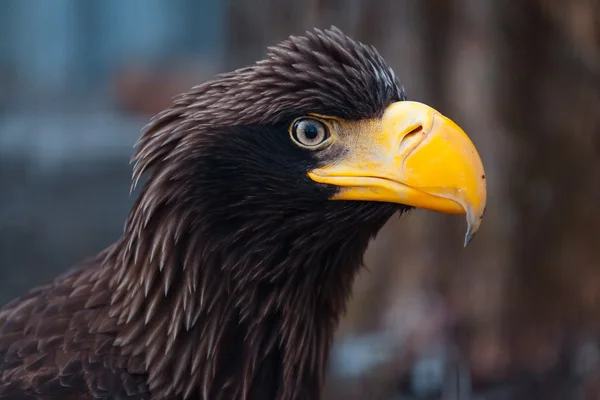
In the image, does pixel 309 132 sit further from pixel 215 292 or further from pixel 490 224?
pixel 490 224

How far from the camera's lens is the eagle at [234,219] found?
7.97ft

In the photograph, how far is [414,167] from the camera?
233cm

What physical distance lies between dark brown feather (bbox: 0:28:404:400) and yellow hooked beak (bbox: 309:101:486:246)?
0.18ft

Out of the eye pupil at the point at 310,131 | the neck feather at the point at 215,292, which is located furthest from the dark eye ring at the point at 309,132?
the neck feather at the point at 215,292

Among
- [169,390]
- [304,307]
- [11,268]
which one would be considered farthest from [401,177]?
[11,268]

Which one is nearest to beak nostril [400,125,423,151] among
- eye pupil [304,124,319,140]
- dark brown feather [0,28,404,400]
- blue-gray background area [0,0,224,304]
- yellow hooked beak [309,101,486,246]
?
yellow hooked beak [309,101,486,246]

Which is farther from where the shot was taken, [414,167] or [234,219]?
[234,219]

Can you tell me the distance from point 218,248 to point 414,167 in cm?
58

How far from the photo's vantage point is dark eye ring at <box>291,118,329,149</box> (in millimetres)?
2447

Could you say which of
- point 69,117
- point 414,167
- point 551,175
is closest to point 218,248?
point 414,167

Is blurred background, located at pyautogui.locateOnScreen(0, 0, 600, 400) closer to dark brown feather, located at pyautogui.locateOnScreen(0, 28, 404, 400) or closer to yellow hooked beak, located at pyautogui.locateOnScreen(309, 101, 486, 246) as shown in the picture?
dark brown feather, located at pyautogui.locateOnScreen(0, 28, 404, 400)

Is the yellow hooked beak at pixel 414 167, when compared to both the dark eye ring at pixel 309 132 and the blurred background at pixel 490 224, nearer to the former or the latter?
the dark eye ring at pixel 309 132

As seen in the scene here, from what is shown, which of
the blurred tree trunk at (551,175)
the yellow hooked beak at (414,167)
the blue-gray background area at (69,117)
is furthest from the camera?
the blue-gray background area at (69,117)

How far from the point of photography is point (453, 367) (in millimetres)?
5145
